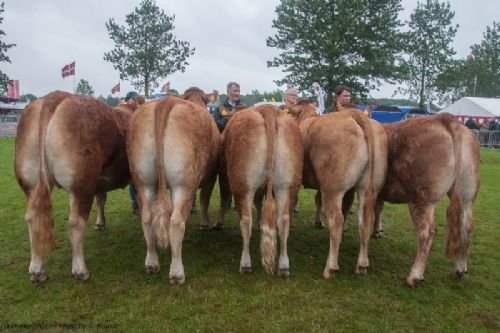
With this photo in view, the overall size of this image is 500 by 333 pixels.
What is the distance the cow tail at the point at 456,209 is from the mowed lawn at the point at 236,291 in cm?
52

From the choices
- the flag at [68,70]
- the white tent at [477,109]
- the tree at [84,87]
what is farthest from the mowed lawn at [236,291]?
the tree at [84,87]

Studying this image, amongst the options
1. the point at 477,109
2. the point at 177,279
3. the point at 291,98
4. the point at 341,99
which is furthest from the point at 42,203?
the point at 477,109

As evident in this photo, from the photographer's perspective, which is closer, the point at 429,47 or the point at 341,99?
the point at 341,99

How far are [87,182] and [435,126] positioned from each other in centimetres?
412

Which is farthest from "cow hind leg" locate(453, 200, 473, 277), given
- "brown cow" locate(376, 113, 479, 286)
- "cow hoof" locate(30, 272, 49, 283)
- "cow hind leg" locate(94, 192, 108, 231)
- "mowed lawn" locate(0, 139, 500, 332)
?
"cow hind leg" locate(94, 192, 108, 231)

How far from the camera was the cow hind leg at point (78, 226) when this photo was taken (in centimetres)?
456

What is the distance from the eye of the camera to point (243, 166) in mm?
4828

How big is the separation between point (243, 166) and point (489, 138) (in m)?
25.1

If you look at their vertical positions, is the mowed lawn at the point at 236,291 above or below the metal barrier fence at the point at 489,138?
below

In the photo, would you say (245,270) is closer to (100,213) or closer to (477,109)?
(100,213)

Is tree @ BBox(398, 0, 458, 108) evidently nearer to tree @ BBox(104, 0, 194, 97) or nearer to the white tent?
the white tent

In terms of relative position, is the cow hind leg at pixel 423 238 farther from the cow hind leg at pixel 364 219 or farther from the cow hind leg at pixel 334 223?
the cow hind leg at pixel 334 223

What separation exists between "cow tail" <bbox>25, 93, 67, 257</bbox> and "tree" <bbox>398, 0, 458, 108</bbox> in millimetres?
40081

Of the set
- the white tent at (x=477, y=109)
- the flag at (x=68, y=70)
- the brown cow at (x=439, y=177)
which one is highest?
the flag at (x=68, y=70)
